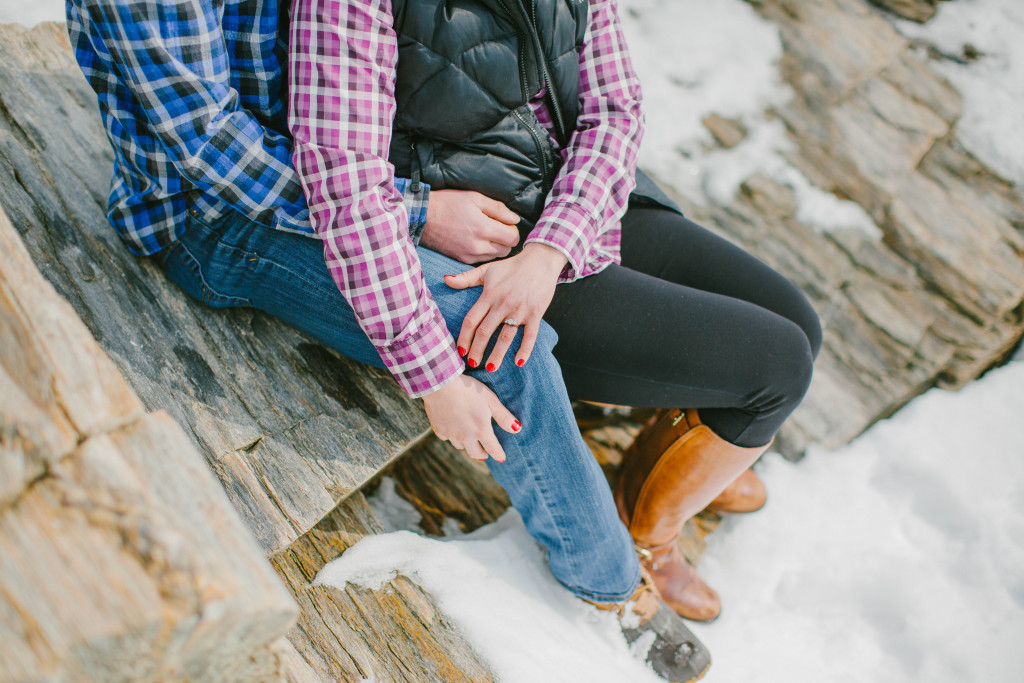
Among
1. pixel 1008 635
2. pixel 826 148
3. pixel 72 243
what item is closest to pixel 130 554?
pixel 72 243

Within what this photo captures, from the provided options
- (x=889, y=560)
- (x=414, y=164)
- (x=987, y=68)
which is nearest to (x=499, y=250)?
(x=414, y=164)

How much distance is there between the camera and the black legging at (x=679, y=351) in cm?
146

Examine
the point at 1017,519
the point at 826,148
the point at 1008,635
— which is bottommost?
the point at 1008,635

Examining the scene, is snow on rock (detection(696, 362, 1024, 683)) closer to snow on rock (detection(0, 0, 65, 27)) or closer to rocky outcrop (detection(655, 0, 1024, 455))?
rocky outcrop (detection(655, 0, 1024, 455))

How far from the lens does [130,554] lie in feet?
2.33

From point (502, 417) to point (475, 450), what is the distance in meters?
0.11

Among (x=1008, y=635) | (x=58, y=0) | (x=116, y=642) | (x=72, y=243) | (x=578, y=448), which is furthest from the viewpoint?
(x=58, y=0)

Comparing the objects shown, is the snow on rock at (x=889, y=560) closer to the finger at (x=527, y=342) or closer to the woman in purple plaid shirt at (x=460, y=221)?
the woman in purple plaid shirt at (x=460, y=221)

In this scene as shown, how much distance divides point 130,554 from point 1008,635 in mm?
2653

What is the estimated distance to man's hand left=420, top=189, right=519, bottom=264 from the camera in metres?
1.33

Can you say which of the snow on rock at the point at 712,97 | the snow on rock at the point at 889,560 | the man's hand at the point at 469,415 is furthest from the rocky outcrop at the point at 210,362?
the snow on rock at the point at 712,97

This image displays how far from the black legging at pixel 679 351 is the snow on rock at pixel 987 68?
7.66ft

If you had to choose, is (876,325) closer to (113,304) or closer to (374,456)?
(374,456)

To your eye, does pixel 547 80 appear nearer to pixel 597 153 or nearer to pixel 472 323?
pixel 597 153
